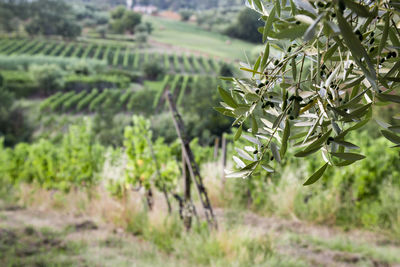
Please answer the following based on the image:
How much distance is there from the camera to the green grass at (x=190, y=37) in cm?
2646

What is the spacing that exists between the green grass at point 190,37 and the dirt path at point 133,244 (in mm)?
22396

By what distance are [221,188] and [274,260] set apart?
81.1 inches

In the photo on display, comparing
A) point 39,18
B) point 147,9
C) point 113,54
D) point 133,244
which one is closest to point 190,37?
point 147,9

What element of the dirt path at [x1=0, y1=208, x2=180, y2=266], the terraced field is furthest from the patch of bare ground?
the terraced field

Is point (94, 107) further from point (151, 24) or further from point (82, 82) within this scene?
point (151, 24)

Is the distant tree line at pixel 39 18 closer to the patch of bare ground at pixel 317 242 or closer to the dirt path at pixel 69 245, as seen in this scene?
the dirt path at pixel 69 245

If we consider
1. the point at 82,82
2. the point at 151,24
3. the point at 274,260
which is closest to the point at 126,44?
the point at 151,24

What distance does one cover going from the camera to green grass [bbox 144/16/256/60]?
26.5 metres

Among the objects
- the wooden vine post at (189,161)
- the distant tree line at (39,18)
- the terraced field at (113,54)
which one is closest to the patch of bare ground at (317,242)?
the wooden vine post at (189,161)

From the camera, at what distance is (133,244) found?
321 cm

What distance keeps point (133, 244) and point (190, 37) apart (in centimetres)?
2718

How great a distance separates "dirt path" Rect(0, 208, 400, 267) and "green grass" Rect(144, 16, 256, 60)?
2240cm

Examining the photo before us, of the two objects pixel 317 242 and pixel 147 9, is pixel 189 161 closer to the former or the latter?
pixel 317 242

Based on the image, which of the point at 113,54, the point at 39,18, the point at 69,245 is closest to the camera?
the point at 69,245
